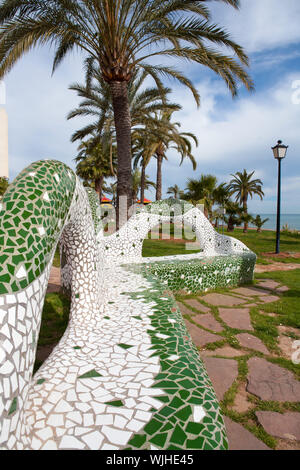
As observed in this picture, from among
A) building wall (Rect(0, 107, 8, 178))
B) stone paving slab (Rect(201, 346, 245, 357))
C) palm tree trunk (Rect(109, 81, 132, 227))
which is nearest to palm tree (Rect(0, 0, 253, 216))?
palm tree trunk (Rect(109, 81, 132, 227))

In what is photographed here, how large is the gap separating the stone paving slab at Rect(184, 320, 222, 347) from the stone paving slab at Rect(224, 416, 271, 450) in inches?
51.4

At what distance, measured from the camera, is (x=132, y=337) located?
89.7 inches

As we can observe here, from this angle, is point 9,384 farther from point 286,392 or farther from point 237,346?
point 237,346

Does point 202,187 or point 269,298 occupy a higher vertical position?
point 202,187

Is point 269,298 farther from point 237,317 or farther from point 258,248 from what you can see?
point 258,248

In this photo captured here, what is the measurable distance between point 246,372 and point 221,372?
264mm

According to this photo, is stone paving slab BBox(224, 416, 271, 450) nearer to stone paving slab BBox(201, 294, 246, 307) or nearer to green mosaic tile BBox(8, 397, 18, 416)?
green mosaic tile BBox(8, 397, 18, 416)

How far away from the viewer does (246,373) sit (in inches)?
110

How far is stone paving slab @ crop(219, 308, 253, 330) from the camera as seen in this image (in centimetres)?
402

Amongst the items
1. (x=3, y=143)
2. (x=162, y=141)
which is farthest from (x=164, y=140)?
(x=3, y=143)

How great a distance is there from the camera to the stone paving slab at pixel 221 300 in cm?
502

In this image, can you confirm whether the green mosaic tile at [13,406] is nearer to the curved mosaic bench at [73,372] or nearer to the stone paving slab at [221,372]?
the curved mosaic bench at [73,372]

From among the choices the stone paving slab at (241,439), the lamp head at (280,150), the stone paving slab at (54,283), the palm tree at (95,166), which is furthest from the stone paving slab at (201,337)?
the palm tree at (95,166)

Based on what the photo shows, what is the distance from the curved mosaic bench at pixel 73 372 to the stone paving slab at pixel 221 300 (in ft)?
9.32
